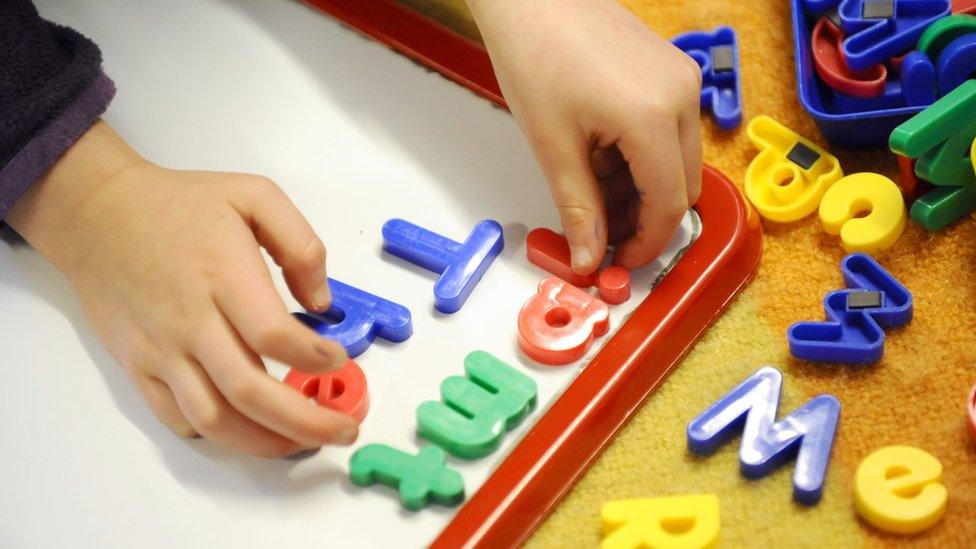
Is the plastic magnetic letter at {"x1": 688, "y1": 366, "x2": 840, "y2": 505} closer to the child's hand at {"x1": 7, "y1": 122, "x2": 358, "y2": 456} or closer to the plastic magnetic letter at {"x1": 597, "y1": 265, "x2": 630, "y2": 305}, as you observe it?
the plastic magnetic letter at {"x1": 597, "y1": 265, "x2": 630, "y2": 305}

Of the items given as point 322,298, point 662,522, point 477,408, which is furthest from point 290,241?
point 662,522

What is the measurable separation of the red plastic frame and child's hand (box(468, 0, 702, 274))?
0.03 meters

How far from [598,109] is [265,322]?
0.73 feet

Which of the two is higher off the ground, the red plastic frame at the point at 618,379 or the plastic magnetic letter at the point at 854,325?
the plastic magnetic letter at the point at 854,325

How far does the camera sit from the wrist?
668mm

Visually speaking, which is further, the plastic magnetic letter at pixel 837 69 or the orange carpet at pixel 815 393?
the plastic magnetic letter at pixel 837 69

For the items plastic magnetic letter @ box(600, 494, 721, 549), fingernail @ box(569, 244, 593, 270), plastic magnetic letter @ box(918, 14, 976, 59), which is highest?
plastic magnetic letter @ box(918, 14, 976, 59)

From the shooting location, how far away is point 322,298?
24.6 inches

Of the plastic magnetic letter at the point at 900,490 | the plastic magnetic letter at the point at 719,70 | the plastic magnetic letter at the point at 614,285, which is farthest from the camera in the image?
the plastic magnetic letter at the point at 719,70

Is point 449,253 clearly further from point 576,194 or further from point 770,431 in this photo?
point 770,431

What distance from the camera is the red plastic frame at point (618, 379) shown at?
58 cm

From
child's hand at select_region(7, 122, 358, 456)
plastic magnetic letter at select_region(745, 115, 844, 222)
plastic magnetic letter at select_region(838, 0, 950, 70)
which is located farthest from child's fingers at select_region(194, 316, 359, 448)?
plastic magnetic letter at select_region(838, 0, 950, 70)

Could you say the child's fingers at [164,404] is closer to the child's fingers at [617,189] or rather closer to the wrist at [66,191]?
the wrist at [66,191]

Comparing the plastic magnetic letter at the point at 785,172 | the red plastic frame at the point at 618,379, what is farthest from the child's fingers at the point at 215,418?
the plastic magnetic letter at the point at 785,172
